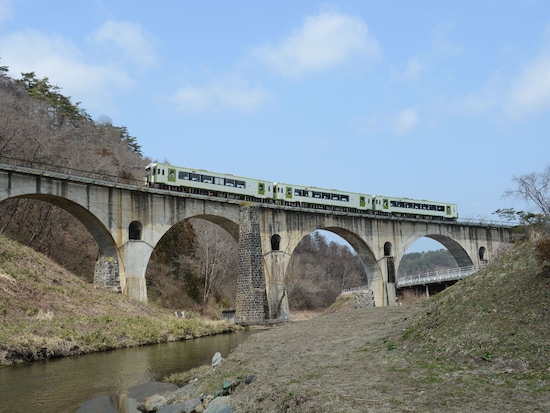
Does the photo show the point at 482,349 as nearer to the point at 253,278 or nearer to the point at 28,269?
the point at 28,269

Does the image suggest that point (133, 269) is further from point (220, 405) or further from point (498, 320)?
point (498, 320)

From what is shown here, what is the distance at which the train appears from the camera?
38625mm

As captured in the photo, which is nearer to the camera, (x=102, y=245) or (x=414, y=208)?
(x=102, y=245)

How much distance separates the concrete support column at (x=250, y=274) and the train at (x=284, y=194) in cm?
265

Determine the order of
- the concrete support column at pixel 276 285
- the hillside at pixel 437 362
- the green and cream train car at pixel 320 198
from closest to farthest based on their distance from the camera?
1. the hillside at pixel 437 362
2. the concrete support column at pixel 276 285
3. the green and cream train car at pixel 320 198

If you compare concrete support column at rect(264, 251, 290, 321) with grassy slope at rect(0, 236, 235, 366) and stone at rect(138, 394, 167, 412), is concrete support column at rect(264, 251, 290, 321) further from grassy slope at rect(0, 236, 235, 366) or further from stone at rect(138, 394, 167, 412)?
stone at rect(138, 394, 167, 412)

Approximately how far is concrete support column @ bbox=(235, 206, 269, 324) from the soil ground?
2441 centimetres

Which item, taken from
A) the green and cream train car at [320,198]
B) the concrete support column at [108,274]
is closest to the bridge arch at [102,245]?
the concrete support column at [108,274]

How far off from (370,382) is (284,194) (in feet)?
121

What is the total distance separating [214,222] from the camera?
43562mm

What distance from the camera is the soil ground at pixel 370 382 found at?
7.54m

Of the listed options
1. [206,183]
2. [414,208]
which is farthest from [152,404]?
[414,208]

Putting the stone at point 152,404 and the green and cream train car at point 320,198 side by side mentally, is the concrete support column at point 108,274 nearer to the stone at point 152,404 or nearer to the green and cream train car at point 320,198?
the green and cream train car at point 320,198

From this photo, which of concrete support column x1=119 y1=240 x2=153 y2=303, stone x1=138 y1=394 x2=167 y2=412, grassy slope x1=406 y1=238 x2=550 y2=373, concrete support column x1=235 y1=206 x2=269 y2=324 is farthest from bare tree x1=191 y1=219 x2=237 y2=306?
grassy slope x1=406 y1=238 x2=550 y2=373
